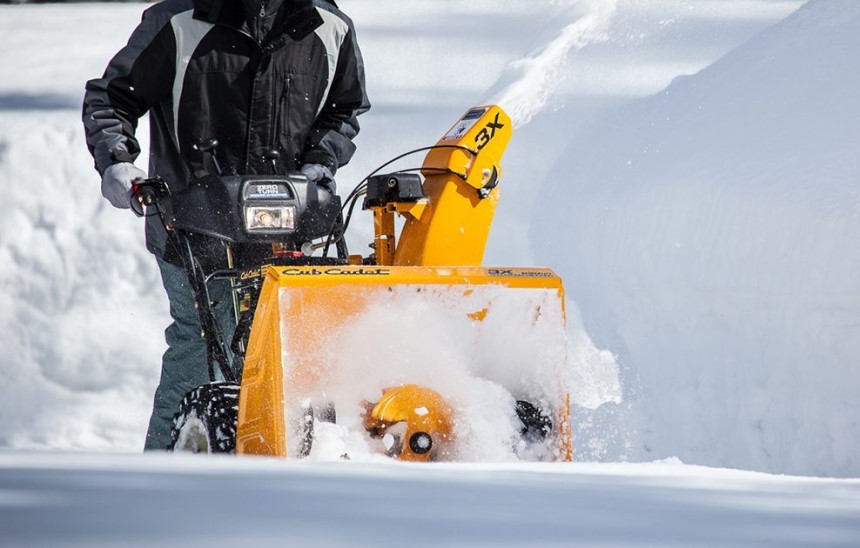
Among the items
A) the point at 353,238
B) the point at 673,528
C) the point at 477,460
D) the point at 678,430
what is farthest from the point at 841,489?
the point at 353,238

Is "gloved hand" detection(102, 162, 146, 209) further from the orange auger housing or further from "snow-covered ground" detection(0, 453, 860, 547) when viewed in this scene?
"snow-covered ground" detection(0, 453, 860, 547)

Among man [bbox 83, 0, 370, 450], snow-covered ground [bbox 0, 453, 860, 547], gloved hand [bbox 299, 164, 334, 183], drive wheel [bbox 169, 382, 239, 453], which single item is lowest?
snow-covered ground [bbox 0, 453, 860, 547]

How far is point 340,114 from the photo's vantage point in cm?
443

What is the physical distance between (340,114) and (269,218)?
723 mm

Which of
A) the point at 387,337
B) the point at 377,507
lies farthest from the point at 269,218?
the point at 377,507

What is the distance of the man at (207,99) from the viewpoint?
4.06m

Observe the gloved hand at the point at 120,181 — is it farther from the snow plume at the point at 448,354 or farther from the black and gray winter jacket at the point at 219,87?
the snow plume at the point at 448,354

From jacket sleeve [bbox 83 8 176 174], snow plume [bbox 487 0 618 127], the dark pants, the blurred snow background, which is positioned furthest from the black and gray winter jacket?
snow plume [bbox 487 0 618 127]

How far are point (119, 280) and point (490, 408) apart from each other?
409 centimetres

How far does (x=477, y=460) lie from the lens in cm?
364

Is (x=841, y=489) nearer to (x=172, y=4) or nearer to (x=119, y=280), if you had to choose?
(x=172, y=4)

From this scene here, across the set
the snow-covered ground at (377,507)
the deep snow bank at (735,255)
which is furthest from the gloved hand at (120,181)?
the deep snow bank at (735,255)

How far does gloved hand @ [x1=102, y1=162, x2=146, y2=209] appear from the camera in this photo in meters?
3.83

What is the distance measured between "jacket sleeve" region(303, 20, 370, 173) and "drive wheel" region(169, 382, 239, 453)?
0.96 meters
